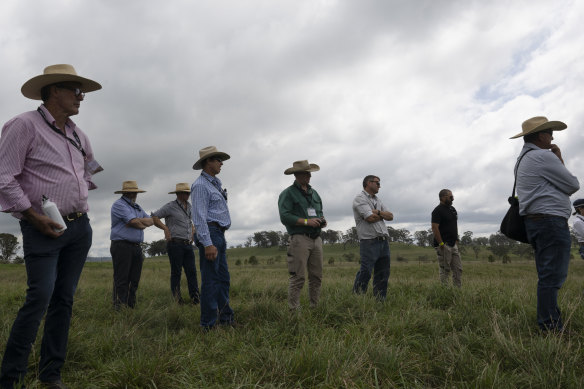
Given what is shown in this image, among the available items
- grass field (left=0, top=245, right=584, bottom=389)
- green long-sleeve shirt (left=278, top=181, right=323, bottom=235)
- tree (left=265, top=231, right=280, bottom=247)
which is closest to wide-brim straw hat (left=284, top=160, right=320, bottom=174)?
green long-sleeve shirt (left=278, top=181, right=323, bottom=235)

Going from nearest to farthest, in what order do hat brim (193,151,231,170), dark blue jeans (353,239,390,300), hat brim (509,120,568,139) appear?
1. hat brim (509,120,568,139)
2. hat brim (193,151,231,170)
3. dark blue jeans (353,239,390,300)

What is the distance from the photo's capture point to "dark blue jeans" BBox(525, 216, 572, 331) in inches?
160

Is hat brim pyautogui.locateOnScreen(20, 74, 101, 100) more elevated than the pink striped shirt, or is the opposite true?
hat brim pyautogui.locateOnScreen(20, 74, 101, 100)

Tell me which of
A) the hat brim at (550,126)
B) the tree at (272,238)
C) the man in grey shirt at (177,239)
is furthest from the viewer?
the tree at (272,238)

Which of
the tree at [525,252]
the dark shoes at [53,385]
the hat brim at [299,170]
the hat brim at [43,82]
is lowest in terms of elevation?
the tree at [525,252]

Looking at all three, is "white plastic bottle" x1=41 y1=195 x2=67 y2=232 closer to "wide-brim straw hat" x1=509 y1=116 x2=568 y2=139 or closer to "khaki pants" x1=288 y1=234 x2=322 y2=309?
"khaki pants" x1=288 y1=234 x2=322 y2=309

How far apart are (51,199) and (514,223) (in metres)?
4.70

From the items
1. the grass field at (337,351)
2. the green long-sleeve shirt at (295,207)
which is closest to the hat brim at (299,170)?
the green long-sleeve shirt at (295,207)

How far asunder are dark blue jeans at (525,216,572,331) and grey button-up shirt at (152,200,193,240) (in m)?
6.01

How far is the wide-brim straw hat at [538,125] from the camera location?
443 cm

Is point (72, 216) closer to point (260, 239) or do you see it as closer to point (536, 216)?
point (536, 216)

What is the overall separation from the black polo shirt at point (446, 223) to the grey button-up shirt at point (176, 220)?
17.5 ft

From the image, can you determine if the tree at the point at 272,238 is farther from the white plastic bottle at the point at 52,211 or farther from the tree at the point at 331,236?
the white plastic bottle at the point at 52,211

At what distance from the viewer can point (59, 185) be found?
3031mm
